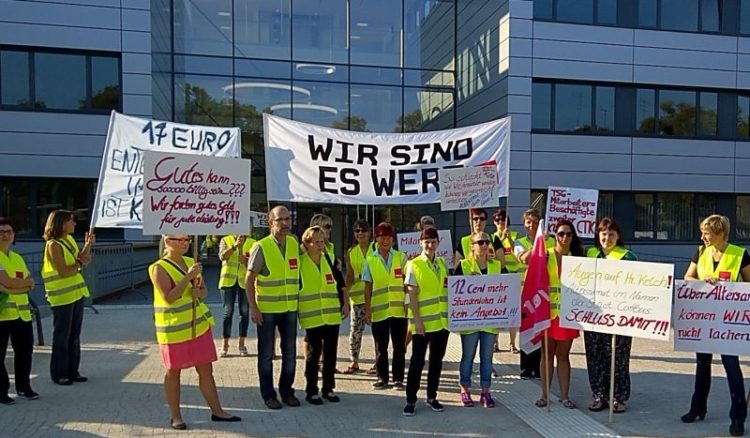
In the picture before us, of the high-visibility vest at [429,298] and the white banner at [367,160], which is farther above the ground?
the white banner at [367,160]

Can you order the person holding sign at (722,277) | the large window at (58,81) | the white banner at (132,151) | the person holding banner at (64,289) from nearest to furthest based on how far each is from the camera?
the person holding sign at (722,277) < the person holding banner at (64,289) < the white banner at (132,151) < the large window at (58,81)

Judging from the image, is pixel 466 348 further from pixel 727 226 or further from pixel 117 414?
pixel 117 414

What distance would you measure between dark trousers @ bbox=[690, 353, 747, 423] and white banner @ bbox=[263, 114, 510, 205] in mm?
3122

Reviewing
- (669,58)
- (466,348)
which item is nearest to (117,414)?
(466,348)

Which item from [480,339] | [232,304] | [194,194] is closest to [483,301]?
[480,339]

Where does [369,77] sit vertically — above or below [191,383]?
above

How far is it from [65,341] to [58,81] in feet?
42.3

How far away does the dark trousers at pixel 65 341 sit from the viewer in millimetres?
6562

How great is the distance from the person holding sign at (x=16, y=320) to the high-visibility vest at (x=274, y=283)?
→ 262 cm

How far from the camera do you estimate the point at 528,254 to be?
280 inches

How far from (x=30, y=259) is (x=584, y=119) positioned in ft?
57.5

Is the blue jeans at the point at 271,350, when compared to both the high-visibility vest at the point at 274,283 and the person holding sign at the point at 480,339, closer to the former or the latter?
the high-visibility vest at the point at 274,283

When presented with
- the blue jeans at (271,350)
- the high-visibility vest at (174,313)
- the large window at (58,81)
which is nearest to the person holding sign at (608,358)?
the blue jeans at (271,350)

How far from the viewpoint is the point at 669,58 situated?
63.3 ft
